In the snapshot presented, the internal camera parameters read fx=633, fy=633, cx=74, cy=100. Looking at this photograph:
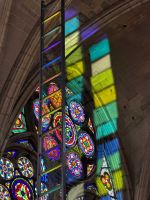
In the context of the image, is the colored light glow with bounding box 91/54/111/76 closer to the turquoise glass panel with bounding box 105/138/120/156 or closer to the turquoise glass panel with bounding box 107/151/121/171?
the turquoise glass panel with bounding box 105/138/120/156

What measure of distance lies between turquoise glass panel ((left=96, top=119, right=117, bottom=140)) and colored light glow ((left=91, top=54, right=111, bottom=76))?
4.65ft

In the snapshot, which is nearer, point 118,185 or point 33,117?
point 33,117

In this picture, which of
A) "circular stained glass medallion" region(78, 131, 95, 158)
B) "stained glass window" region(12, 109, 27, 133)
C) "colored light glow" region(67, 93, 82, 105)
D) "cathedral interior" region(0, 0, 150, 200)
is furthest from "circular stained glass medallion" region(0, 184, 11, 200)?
"colored light glow" region(67, 93, 82, 105)

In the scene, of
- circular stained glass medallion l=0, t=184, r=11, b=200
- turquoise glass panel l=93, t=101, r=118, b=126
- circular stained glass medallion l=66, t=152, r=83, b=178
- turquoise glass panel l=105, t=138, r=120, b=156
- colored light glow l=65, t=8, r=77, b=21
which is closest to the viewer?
circular stained glass medallion l=0, t=184, r=11, b=200

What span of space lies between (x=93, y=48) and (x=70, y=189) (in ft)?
11.4

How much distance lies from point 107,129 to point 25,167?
132 inches

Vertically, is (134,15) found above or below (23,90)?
above

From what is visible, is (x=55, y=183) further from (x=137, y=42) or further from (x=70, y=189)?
(x=137, y=42)

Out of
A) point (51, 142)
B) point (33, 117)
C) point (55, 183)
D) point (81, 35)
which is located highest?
point (81, 35)

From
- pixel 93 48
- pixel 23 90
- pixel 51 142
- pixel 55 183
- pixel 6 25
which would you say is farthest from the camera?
pixel 93 48

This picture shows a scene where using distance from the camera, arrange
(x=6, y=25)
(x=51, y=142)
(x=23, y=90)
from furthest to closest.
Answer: (x=23, y=90), (x=6, y=25), (x=51, y=142)

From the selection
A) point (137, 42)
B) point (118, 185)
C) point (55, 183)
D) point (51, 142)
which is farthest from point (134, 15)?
point (55, 183)

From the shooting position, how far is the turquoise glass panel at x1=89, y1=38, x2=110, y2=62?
15264 millimetres

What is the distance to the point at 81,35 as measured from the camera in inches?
557
